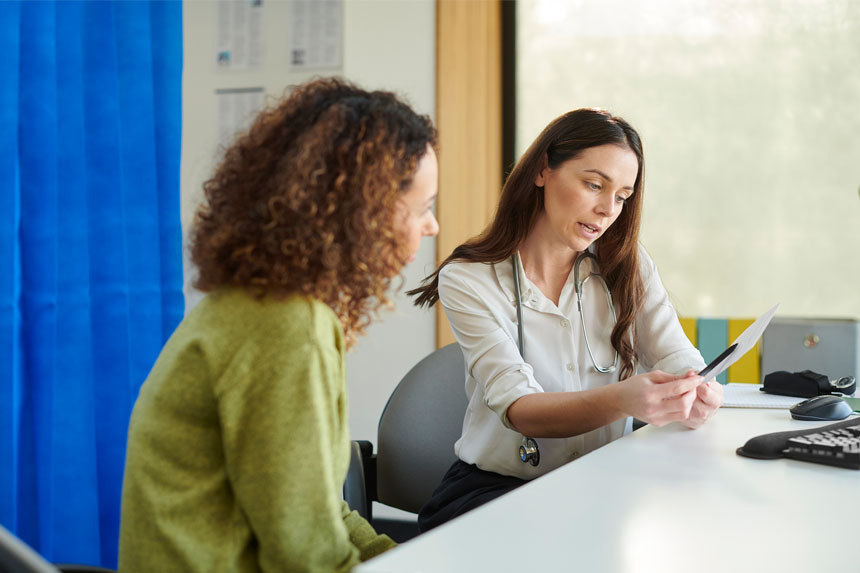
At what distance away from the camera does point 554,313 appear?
1602 mm

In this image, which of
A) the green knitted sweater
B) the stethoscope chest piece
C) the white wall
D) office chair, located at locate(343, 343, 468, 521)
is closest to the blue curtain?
the white wall

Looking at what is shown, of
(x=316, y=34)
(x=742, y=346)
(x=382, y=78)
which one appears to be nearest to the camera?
(x=742, y=346)

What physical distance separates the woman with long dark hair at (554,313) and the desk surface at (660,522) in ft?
0.90

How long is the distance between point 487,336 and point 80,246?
1.20 metres

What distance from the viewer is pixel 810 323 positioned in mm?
2211

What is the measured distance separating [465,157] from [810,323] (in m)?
1.32

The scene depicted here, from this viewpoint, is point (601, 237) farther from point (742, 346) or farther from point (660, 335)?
point (742, 346)

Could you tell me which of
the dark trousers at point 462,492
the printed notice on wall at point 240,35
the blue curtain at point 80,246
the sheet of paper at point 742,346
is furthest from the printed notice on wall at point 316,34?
the sheet of paper at point 742,346

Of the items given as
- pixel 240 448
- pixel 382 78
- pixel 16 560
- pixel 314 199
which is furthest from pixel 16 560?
pixel 382 78

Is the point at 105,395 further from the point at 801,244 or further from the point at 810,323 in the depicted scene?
the point at 801,244

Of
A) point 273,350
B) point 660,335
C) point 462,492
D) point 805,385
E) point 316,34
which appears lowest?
point 462,492

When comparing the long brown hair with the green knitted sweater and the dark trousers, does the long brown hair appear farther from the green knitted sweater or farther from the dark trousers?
the green knitted sweater

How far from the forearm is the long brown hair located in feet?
0.95

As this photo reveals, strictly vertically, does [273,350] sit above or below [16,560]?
above
